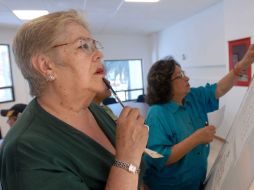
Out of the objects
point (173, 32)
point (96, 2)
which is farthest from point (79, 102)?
point (173, 32)

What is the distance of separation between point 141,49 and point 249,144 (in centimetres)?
801

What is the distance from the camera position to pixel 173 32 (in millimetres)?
6914

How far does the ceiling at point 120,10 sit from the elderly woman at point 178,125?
208cm

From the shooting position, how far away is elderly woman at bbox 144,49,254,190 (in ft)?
4.37

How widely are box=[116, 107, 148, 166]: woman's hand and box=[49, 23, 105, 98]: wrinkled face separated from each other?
147 mm

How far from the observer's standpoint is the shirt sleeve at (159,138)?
Answer: 1.33m

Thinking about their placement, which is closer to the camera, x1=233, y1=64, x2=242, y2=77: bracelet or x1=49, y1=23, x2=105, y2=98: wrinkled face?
x1=49, y1=23, x2=105, y2=98: wrinkled face

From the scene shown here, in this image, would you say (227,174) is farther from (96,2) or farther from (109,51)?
(109,51)

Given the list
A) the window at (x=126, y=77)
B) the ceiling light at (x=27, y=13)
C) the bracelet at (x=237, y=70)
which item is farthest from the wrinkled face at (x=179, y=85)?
the window at (x=126, y=77)

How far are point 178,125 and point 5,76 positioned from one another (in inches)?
216

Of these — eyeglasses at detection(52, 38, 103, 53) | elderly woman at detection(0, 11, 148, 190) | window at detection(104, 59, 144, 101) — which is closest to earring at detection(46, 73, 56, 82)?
elderly woman at detection(0, 11, 148, 190)

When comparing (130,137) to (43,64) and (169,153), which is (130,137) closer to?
(43,64)

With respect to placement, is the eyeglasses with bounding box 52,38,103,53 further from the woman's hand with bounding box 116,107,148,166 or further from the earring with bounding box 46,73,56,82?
the woman's hand with bounding box 116,107,148,166

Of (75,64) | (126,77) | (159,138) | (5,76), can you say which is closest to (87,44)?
(75,64)
